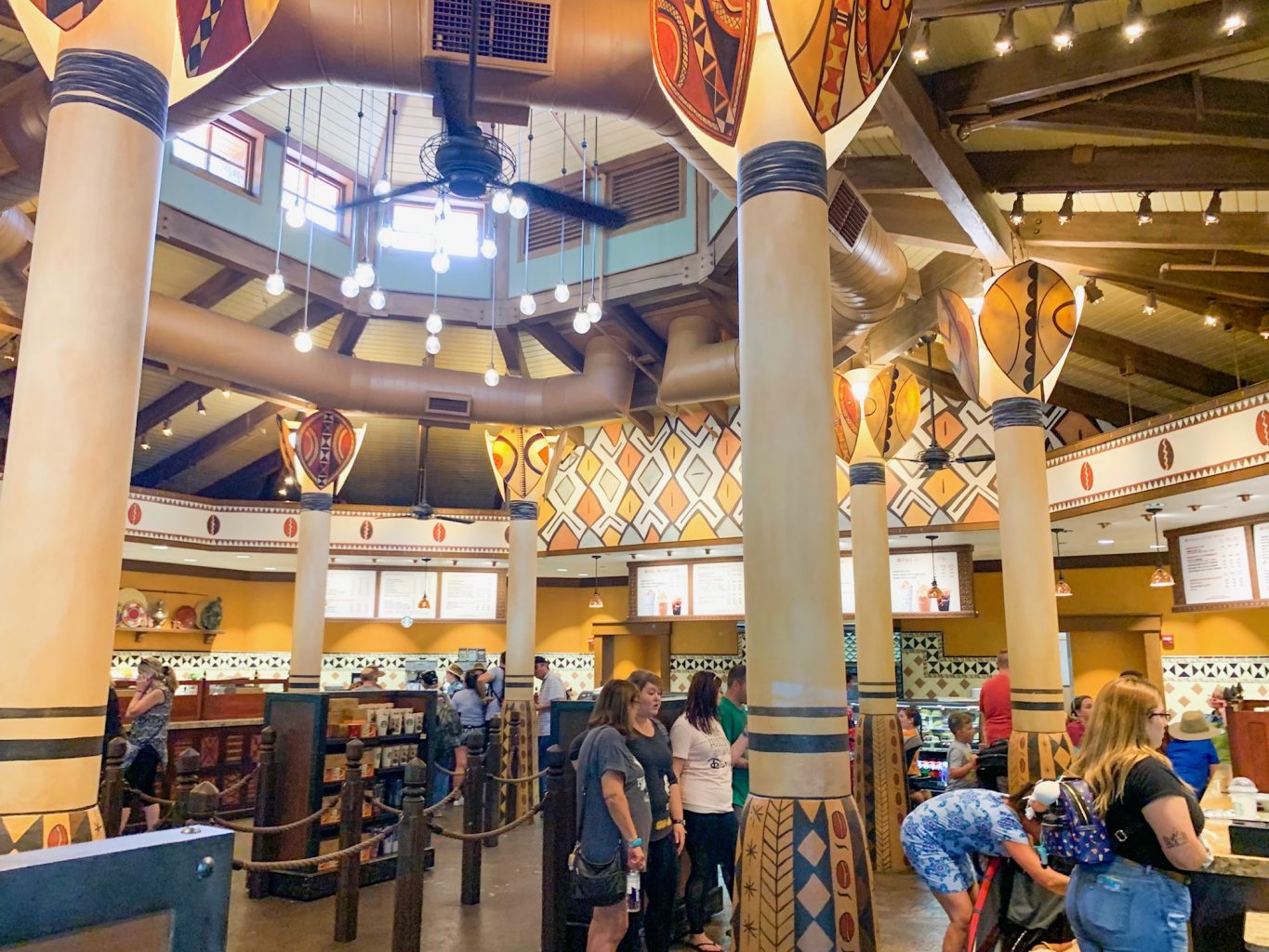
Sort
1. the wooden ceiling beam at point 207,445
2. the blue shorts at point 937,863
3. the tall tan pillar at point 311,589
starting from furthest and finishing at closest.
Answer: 1. the wooden ceiling beam at point 207,445
2. the tall tan pillar at point 311,589
3. the blue shorts at point 937,863

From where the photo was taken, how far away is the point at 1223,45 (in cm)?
474

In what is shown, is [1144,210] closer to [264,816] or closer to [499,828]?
[499,828]

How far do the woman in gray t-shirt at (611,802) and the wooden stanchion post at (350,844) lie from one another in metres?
1.88

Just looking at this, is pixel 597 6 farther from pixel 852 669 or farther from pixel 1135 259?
pixel 852 669

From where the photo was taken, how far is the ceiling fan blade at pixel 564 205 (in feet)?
19.4

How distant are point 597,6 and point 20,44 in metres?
4.85

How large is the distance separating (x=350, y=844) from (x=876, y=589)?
5.14 m

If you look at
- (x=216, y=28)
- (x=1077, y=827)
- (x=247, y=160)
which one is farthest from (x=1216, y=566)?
(x=247, y=160)

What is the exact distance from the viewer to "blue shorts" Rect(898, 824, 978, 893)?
4.01 meters

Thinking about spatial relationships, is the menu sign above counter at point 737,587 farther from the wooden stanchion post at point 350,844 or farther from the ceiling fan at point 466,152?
the ceiling fan at point 466,152

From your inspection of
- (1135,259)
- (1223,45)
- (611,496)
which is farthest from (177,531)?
(1223,45)

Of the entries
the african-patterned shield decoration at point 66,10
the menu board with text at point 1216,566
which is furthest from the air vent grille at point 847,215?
the menu board with text at point 1216,566

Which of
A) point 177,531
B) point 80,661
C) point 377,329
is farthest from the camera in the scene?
point 177,531

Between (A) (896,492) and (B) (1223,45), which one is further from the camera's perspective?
(A) (896,492)
